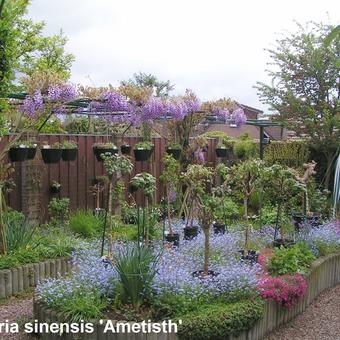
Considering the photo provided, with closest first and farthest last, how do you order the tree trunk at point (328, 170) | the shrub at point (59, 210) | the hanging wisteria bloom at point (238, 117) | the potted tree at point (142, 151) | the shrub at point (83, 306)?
the shrub at point (83, 306)
the shrub at point (59, 210)
the potted tree at point (142, 151)
the hanging wisteria bloom at point (238, 117)
the tree trunk at point (328, 170)

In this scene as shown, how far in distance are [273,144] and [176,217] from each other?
344 cm

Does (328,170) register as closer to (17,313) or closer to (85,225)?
(85,225)

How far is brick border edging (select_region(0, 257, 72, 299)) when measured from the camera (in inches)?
215

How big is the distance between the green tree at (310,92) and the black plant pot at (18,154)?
5684mm

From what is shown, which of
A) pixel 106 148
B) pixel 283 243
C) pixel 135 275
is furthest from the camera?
pixel 106 148

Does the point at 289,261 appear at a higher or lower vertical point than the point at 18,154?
lower

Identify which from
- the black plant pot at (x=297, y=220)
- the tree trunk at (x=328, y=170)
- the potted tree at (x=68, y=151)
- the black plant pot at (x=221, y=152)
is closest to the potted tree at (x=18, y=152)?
the potted tree at (x=68, y=151)

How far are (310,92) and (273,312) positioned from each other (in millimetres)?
6994

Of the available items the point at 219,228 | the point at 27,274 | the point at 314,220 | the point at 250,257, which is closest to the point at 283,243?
the point at 250,257

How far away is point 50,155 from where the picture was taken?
27.8 ft

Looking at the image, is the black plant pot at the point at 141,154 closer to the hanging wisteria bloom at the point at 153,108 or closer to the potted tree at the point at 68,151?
the hanging wisteria bloom at the point at 153,108

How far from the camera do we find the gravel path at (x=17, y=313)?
444 centimetres

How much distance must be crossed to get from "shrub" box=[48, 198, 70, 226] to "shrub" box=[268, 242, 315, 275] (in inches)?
162

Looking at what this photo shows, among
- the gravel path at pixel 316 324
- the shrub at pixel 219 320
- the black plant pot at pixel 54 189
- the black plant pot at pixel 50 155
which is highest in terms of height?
the black plant pot at pixel 50 155
